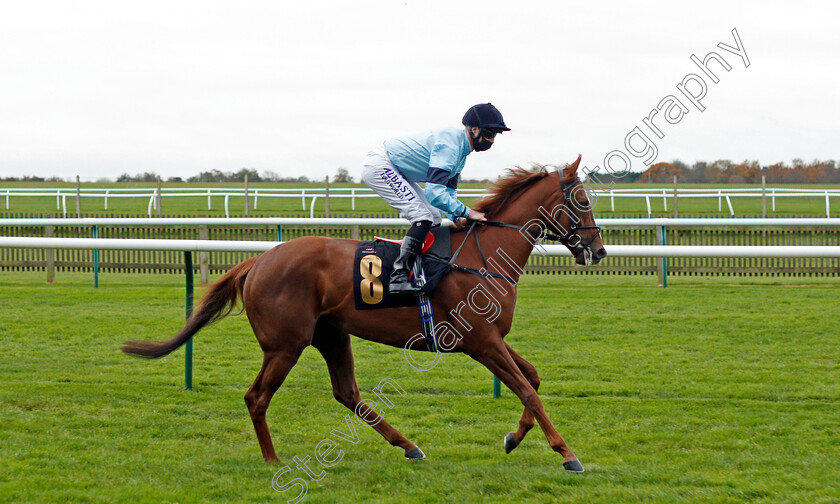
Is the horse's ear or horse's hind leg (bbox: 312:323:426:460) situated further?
horse's hind leg (bbox: 312:323:426:460)

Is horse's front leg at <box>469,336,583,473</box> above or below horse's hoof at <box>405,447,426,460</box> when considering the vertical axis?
above

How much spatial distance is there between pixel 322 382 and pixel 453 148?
242 centimetres

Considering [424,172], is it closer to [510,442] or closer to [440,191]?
[440,191]

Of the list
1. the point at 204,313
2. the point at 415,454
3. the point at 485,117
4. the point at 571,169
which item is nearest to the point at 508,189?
the point at 571,169

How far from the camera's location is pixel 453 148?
4.15 m

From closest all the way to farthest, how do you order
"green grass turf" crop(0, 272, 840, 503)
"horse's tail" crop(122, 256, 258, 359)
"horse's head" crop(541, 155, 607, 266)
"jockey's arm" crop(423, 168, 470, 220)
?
1. "green grass turf" crop(0, 272, 840, 503)
2. "jockey's arm" crop(423, 168, 470, 220)
3. "horse's head" crop(541, 155, 607, 266)
4. "horse's tail" crop(122, 256, 258, 359)

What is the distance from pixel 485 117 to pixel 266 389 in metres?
1.80

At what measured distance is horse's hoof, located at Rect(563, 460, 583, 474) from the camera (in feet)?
12.5

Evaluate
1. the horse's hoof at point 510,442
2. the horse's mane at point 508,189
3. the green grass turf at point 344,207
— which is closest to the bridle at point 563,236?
the horse's mane at point 508,189

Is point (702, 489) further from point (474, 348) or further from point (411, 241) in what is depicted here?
point (411, 241)

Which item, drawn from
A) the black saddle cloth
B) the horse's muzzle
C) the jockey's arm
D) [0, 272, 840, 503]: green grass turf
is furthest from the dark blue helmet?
[0, 272, 840, 503]: green grass turf

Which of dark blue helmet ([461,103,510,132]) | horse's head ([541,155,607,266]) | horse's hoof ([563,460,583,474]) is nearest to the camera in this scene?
horse's hoof ([563,460,583,474])

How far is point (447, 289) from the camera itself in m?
4.21

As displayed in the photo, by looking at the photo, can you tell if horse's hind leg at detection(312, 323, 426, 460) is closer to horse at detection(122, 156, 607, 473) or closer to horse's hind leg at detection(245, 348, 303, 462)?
horse at detection(122, 156, 607, 473)
